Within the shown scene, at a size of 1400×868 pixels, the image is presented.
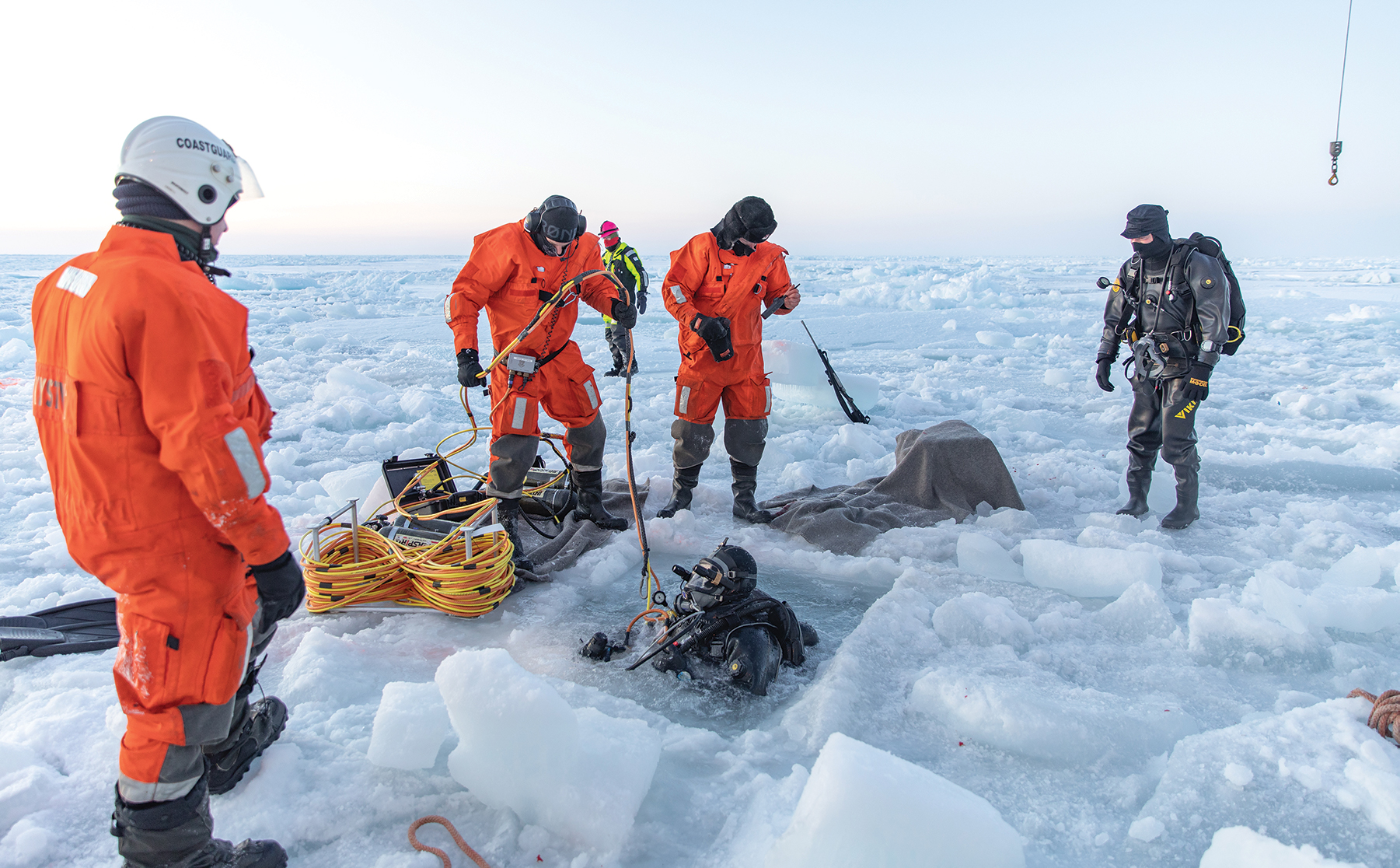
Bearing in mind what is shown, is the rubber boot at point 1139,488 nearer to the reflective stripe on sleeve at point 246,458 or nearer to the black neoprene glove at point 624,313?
the black neoprene glove at point 624,313

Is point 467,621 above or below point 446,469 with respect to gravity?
below

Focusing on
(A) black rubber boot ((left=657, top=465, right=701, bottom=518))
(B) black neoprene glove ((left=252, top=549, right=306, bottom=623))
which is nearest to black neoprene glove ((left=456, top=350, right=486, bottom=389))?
(A) black rubber boot ((left=657, top=465, right=701, bottom=518))

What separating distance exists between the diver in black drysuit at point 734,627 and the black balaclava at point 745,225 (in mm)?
1863

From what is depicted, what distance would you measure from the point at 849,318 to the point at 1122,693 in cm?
1456

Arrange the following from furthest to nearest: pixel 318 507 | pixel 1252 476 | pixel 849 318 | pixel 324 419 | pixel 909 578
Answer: pixel 849 318 < pixel 324 419 < pixel 1252 476 < pixel 318 507 < pixel 909 578

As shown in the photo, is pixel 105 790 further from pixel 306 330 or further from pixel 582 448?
pixel 306 330

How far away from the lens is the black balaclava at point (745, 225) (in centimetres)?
379

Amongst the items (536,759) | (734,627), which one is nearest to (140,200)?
(536,759)

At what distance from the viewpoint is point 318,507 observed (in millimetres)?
4227

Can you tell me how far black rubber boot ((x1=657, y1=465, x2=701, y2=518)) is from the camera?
427cm

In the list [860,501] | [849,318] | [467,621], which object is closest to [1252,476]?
[860,501]

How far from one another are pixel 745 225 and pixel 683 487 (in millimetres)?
1477

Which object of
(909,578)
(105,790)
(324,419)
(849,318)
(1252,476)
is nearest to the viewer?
(105,790)

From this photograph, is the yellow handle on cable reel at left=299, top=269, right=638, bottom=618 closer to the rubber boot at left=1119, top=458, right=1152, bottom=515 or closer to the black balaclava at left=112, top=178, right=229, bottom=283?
the black balaclava at left=112, top=178, right=229, bottom=283
